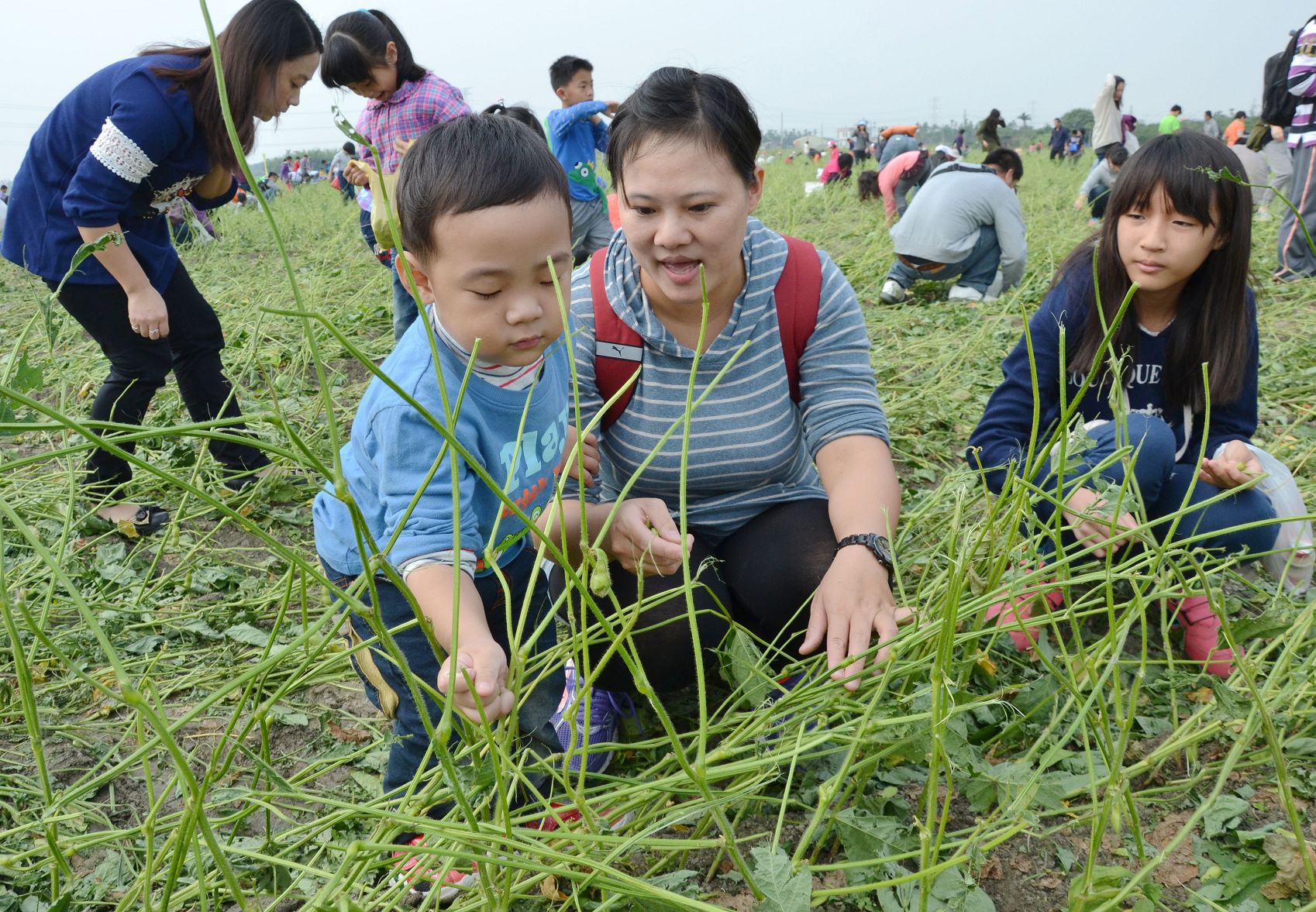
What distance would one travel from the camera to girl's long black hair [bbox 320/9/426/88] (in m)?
2.73

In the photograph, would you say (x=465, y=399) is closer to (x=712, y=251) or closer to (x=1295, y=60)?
(x=712, y=251)

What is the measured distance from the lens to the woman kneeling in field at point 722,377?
118 centimetres

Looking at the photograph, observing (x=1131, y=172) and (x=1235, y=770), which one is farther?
(x=1131, y=172)

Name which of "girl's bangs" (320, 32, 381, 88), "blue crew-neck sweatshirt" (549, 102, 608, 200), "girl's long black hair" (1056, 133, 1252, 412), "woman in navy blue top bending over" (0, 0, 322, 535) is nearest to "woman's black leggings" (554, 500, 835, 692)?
"girl's long black hair" (1056, 133, 1252, 412)

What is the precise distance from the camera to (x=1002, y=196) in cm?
410

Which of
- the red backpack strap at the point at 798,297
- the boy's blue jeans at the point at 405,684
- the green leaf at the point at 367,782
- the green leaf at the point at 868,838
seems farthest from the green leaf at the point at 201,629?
the green leaf at the point at 868,838

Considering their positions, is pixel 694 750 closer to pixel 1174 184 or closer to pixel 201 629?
pixel 201 629

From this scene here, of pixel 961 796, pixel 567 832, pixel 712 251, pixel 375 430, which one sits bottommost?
pixel 961 796

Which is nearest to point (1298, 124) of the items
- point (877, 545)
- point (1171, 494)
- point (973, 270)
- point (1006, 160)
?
point (1006, 160)

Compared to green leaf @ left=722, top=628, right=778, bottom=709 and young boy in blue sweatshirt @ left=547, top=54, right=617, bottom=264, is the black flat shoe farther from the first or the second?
young boy in blue sweatshirt @ left=547, top=54, right=617, bottom=264

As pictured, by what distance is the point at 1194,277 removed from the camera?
Result: 5.08ft

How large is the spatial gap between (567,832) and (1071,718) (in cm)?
77

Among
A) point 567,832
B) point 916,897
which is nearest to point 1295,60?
point 916,897

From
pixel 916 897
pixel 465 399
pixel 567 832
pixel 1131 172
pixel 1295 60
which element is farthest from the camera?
pixel 1295 60
